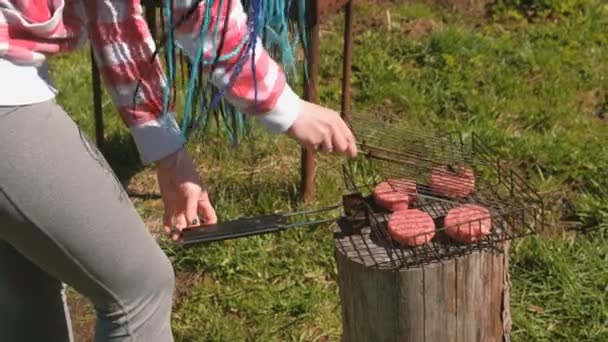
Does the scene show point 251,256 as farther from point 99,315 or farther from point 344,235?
point 99,315

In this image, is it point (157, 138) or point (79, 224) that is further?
point (157, 138)

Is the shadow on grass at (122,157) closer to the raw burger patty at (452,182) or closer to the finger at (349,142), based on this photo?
the raw burger patty at (452,182)

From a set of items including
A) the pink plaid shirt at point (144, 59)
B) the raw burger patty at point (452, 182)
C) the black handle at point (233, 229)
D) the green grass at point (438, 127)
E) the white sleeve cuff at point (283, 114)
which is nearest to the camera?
the pink plaid shirt at point (144, 59)

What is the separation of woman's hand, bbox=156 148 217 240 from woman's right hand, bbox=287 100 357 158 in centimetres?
25

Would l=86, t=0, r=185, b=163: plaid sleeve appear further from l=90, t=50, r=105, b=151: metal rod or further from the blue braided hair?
l=90, t=50, r=105, b=151: metal rod

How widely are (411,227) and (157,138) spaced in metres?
0.67

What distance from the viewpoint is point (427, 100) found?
4312 millimetres

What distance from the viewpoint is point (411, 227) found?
2154 millimetres

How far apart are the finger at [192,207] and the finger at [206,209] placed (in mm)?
53

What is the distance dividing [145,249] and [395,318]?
80cm

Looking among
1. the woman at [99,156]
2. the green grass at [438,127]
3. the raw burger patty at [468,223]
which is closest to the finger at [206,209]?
the woman at [99,156]

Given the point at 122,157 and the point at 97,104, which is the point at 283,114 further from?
the point at 122,157

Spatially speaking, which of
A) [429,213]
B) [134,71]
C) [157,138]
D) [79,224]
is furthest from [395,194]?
[79,224]

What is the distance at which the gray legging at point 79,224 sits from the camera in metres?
1.53
